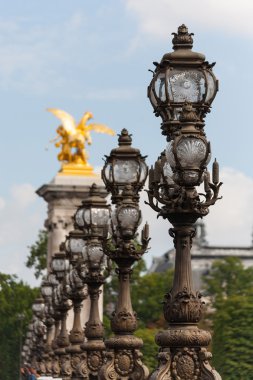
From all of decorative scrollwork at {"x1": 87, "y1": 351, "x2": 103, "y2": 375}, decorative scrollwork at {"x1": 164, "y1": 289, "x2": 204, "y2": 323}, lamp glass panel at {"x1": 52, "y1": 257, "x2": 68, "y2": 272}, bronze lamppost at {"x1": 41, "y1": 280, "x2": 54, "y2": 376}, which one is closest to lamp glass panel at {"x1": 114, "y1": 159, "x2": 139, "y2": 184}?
decorative scrollwork at {"x1": 87, "y1": 351, "x2": 103, "y2": 375}

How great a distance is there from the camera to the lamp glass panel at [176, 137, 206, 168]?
21.4 meters

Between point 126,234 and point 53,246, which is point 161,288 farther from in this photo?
point 126,234

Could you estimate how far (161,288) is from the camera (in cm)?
15525

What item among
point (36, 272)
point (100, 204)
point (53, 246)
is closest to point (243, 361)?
point (100, 204)

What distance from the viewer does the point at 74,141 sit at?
395ft

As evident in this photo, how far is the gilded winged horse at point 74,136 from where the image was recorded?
12050 centimetres

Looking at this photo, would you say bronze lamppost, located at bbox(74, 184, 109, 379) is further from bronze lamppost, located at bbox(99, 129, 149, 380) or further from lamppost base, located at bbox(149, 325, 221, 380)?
lamppost base, located at bbox(149, 325, 221, 380)

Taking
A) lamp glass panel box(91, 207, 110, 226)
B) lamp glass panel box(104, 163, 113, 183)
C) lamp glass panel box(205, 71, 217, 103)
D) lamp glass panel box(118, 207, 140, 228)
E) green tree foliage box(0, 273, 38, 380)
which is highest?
green tree foliage box(0, 273, 38, 380)

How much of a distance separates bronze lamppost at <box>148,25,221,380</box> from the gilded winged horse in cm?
9766

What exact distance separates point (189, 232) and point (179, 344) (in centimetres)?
137

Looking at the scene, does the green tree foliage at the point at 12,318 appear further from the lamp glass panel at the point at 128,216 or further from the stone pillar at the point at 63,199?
the lamp glass panel at the point at 128,216

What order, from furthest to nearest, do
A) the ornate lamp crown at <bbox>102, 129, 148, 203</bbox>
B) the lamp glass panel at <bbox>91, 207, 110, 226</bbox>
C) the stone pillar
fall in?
the stone pillar → the lamp glass panel at <bbox>91, 207, 110, 226</bbox> → the ornate lamp crown at <bbox>102, 129, 148, 203</bbox>

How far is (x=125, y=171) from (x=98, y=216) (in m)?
6.43

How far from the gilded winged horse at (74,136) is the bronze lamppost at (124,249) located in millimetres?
90114
